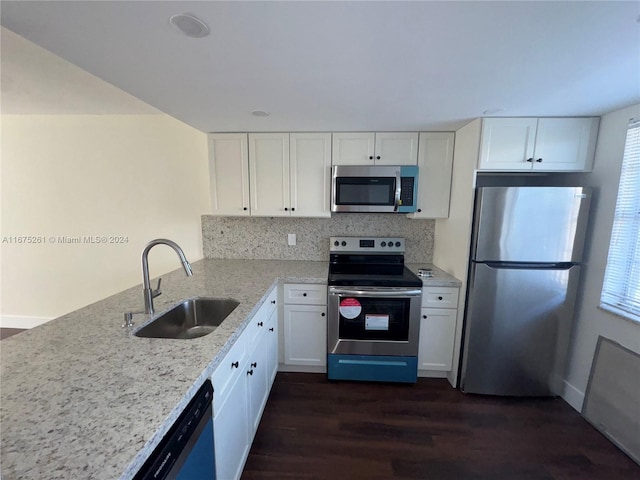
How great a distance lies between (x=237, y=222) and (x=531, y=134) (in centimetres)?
269

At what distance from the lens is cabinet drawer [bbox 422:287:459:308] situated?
2.12 metres

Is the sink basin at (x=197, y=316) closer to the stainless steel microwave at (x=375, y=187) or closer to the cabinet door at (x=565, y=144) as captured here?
the stainless steel microwave at (x=375, y=187)

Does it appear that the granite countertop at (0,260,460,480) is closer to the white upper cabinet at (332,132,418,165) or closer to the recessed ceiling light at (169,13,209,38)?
the recessed ceiling light at (169,13,209,38)

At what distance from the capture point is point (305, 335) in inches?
88.4

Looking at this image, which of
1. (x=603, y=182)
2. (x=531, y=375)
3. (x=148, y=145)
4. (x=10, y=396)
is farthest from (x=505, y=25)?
(x=148, y=145)

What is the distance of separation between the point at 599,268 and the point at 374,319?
165 cm

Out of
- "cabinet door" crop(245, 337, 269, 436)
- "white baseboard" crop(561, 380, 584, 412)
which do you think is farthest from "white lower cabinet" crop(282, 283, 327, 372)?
"white baseboard" crop(561, 380, 584, 412)

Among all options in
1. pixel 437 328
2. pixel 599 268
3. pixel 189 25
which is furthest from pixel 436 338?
pixel 189 25

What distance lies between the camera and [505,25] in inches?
36.8

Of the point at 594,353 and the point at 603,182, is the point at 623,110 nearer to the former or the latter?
the point at 603,182

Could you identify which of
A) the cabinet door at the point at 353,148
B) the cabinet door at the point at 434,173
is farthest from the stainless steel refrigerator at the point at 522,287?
the cabinet door at the point at 353,148

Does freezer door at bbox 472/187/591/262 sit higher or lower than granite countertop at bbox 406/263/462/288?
higher

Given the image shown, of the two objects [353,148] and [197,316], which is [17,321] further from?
[353,148]

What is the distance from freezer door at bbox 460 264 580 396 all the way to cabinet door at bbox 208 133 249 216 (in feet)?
6.97
